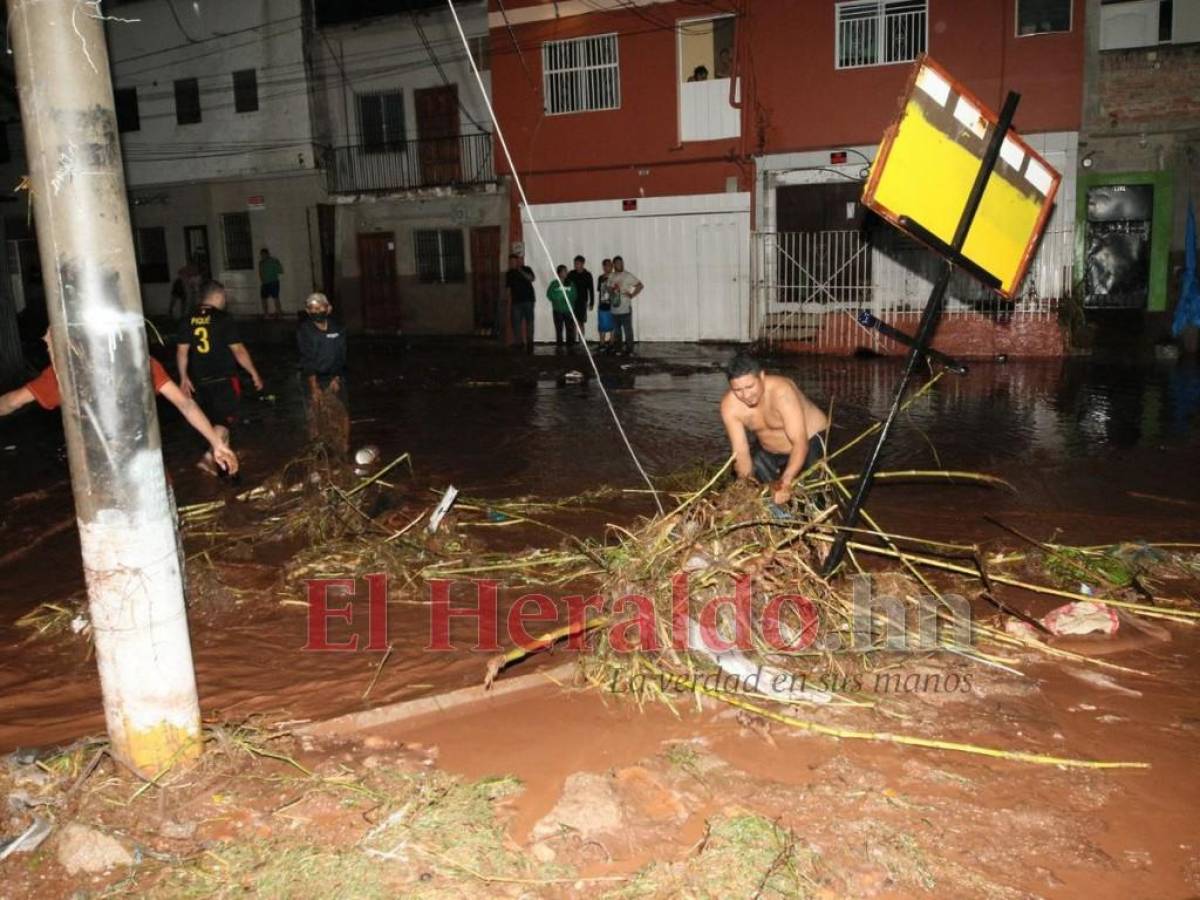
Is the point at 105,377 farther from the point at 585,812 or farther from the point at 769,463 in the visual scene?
the point at 769,463

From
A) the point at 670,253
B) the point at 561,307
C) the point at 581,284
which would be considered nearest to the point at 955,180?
the point at 561,307

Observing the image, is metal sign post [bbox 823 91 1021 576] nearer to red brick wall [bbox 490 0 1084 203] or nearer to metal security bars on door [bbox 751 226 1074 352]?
metal security bars on door [bbox 751 226 1074 352]

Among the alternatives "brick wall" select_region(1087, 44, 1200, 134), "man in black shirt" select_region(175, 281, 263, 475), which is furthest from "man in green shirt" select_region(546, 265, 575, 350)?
"brick wall" select_region(1087, 44, 1200, 134)

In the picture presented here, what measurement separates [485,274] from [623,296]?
689 centimetres

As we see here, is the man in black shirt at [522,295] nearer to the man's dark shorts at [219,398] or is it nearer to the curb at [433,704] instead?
the man's dark shorts at [219,398]

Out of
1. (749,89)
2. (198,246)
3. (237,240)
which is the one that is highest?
(749,89)

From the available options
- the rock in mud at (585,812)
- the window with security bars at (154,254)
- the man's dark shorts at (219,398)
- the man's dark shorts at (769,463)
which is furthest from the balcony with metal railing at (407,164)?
the rock in mud at (585,812)

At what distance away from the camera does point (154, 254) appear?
2791 cm

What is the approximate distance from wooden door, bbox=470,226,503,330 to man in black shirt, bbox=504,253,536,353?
3.94m

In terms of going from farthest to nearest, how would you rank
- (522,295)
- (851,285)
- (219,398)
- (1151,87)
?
1. (522,295)
2. (851,285)
3. (1151,87)
4. (219,398)

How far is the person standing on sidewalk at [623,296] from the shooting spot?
18156mm

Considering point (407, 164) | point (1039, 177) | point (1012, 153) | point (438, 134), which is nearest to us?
point (1012, 153)

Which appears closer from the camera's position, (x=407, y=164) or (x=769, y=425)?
(x=769, y=425)

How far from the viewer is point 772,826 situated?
10.4 feet
